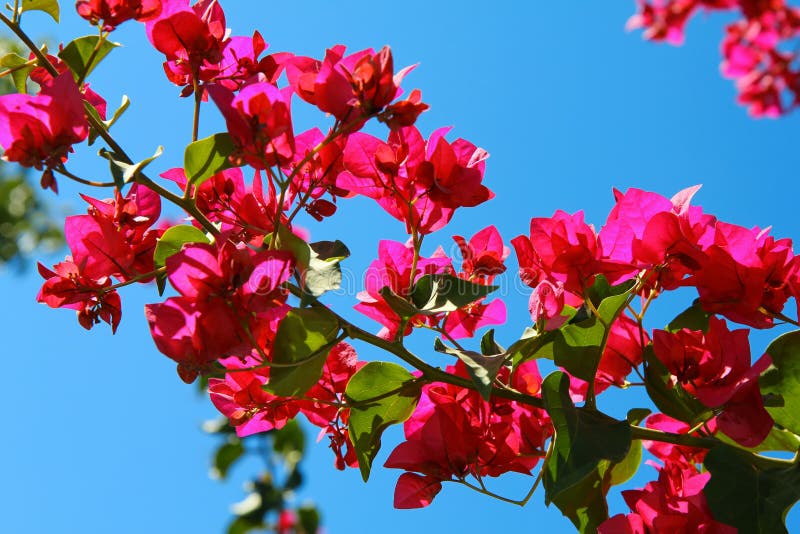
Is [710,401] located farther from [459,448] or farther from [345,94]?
[345,94]

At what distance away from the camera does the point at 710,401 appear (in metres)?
0.79

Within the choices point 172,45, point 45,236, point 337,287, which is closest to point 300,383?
point 337,287

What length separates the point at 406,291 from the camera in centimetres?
88

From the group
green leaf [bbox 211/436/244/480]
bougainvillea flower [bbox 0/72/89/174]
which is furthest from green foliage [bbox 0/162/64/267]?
bougainvillea flower [bbox 0/72/89/174]

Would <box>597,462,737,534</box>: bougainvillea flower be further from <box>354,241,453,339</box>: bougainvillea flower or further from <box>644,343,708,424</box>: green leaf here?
<box>354,241,453,339</box>: bougainvillea flower

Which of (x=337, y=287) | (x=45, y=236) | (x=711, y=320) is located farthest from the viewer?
(x=45, y=236)

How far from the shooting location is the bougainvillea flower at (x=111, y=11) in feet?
2.97

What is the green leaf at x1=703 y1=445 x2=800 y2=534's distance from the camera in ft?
2.52

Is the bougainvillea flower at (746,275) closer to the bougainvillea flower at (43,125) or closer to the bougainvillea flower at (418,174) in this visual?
the bougainvillea flower at (418,174)

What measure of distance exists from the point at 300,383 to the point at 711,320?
42 cm

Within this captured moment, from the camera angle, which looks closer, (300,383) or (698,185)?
(300,383)

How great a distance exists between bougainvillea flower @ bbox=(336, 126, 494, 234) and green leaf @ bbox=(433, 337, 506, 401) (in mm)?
163

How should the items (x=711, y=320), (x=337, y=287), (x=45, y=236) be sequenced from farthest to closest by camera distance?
(x=45, y=236), (x=711, y=320), (x=337, y=287)

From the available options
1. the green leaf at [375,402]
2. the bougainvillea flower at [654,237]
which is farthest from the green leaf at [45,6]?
the bougainvillea flower at [654,237]
